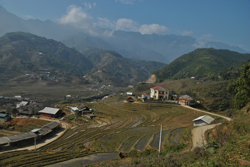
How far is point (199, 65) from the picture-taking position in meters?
111

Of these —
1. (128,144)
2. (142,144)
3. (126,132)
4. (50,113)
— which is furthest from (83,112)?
(142,144)

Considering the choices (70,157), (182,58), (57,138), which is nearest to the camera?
(70,157)

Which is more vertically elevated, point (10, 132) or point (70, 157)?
point (70, 157)

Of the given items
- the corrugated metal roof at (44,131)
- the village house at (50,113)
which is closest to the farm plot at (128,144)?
the corrugated metal roof at (44,131)

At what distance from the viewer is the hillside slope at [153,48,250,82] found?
329 feet

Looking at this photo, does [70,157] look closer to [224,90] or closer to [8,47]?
[224,90]

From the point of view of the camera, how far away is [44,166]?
1498cm

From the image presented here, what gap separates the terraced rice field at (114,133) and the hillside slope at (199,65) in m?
61.6

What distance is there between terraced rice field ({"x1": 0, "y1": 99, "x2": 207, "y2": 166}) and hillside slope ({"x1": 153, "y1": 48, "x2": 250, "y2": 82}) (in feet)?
202

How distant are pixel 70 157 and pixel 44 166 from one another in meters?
2.51

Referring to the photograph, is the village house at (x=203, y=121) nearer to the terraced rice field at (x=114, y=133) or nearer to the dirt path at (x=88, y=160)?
the terraced rice field at (x=114, y=133)

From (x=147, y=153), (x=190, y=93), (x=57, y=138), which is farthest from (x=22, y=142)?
(x=190, y=93)

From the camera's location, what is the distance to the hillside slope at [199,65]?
3949 inches

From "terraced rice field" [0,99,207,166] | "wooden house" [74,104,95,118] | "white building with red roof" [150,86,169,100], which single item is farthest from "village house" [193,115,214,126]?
"white building with red roof" [150,86,169,100]
